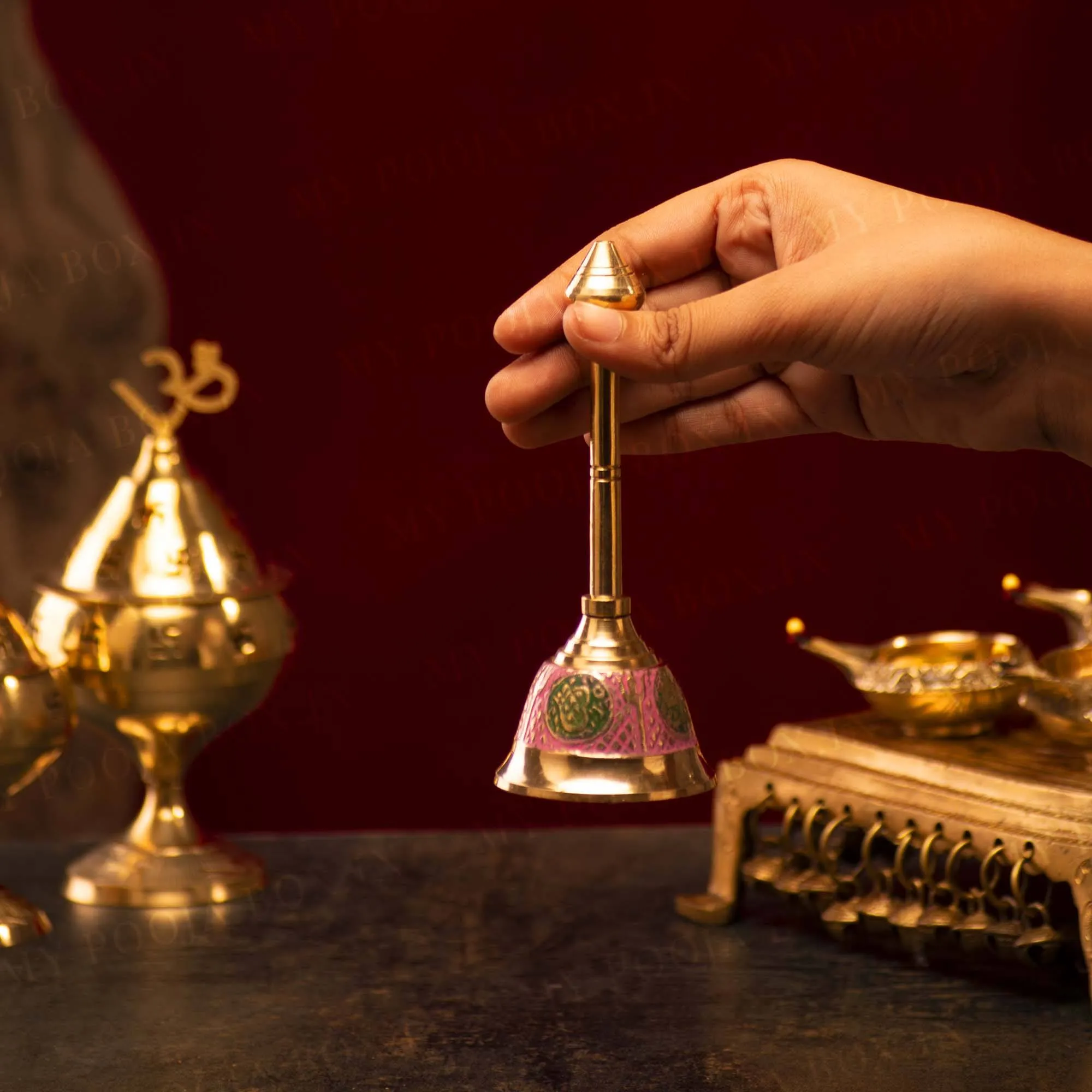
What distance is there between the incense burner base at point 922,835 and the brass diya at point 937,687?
0.02 m

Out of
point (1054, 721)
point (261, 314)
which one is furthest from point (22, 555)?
point (1054, 721)

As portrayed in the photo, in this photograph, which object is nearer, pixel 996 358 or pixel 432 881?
pixel 996 358

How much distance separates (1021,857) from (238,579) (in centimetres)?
80

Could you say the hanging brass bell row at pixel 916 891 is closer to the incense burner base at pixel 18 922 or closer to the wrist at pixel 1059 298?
the wrist at pixel 1059 298

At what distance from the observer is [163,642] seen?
166 centimetres

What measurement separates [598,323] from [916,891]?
684 mm

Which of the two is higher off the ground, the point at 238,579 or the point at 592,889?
the point at 238,579

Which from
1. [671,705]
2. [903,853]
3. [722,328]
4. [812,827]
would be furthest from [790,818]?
[722,328]

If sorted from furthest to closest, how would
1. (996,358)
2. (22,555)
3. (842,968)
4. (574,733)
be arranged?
1. (22,555)
2. (842,968)
3. (996,358)
4. (574,733)

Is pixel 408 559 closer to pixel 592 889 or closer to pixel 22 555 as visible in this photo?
pixel 22 555

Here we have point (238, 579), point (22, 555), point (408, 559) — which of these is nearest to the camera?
point (238, 579)

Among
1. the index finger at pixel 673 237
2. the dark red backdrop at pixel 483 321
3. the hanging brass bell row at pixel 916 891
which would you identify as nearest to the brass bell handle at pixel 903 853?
the hanging brass bell row at pixel 916 891

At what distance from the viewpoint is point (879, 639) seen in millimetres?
Result: 2529

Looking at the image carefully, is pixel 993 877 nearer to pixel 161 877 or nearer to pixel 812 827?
pixel 812 827
